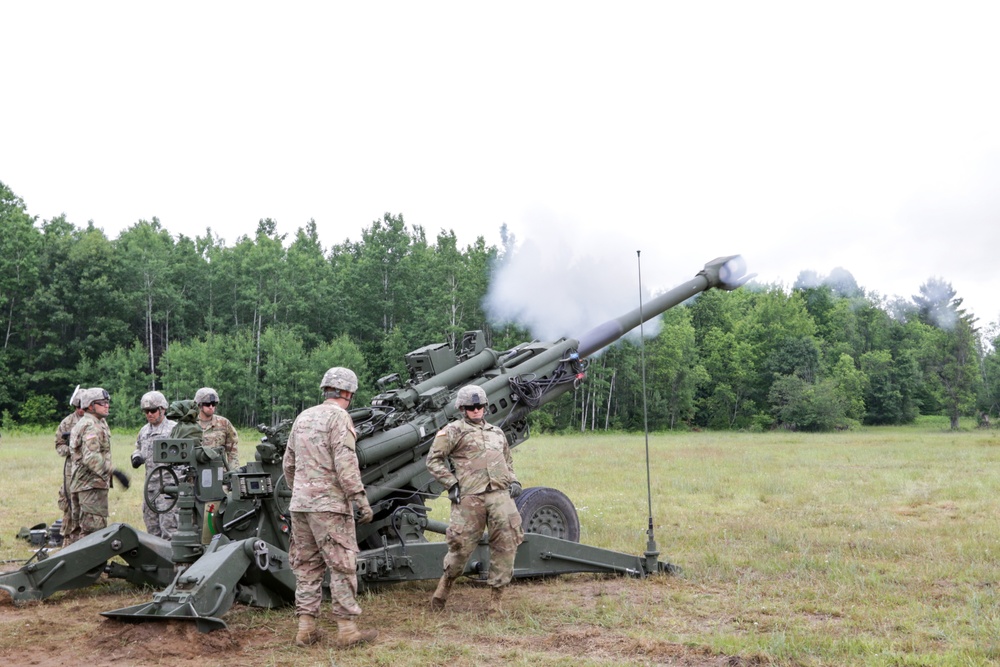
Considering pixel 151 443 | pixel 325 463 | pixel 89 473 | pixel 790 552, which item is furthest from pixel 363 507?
pixel 790 552

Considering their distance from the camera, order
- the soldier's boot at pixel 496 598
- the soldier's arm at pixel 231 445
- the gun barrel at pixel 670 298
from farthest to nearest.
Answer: the gun barrel at pixel 670 298
the soldier's arm at pixel 231 445
the soldier's boot at pixel 496 598

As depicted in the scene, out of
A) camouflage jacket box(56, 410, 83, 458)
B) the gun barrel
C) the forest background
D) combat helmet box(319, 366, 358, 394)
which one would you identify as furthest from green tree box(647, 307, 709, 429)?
combat helmet box(319, 366, 358, 394)

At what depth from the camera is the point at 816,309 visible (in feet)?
225

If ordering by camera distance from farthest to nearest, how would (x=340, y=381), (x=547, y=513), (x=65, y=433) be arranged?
(x=65, y=433), (x=547, y=513), (x=340, y=381)

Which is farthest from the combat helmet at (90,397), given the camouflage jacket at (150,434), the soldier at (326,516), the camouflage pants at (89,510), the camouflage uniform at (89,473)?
the soldier at (326,516)

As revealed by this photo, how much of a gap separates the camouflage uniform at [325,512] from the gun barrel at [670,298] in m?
4.11

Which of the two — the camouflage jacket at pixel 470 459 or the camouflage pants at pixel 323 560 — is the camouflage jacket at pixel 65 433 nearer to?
the camouflage pants at pixel 323 560

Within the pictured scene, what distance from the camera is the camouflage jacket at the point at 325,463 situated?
635 cm

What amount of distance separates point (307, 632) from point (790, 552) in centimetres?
546

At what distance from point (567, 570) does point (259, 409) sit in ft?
130

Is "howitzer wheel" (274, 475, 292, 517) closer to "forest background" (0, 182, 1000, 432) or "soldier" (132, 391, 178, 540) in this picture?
"soldier" (132, 391, 178, 540)

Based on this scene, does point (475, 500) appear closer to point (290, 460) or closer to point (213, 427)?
point (290, 460)

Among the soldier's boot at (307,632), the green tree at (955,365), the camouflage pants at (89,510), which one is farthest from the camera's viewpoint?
the green tree at (955,365)

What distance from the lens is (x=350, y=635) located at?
6121 mm
